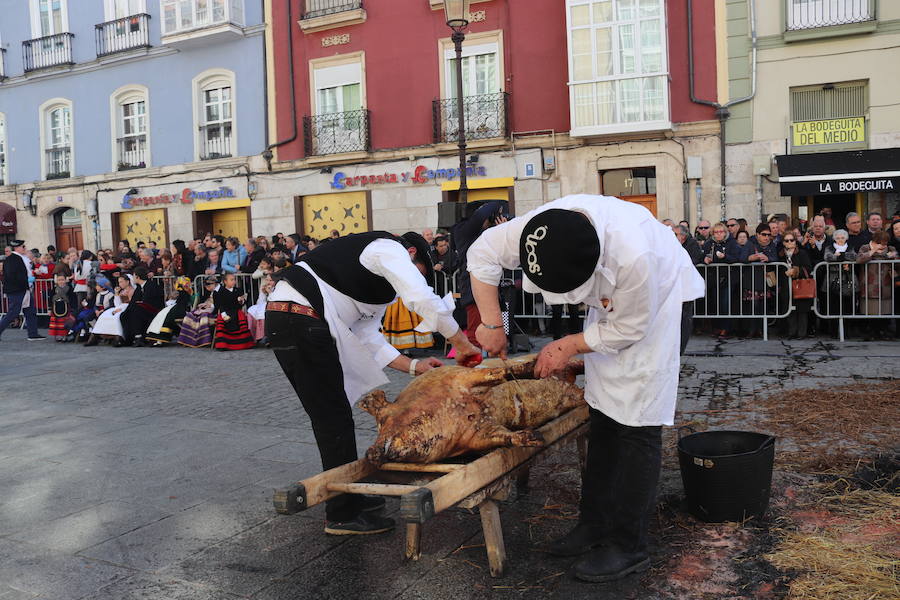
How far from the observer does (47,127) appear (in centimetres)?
2559

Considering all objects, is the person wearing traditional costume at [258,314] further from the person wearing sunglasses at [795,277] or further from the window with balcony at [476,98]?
the window with balcony at [476,98]

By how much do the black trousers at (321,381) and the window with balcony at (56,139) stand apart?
24.2m

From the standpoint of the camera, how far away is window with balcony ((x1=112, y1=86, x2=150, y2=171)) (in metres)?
23.7

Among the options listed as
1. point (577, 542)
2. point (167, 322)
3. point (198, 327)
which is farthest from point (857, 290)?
point (167, 322)

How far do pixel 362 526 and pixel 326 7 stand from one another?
19023 millimetres

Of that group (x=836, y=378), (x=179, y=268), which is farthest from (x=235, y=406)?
(x=179, y=268)

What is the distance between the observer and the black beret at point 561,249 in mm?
2998

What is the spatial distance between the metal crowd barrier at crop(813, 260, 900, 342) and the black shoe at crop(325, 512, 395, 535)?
333 inches

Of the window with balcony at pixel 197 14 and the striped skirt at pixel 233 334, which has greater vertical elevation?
the window with balcony at pixel 197 14

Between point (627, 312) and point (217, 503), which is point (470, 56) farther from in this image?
point (627, 312)

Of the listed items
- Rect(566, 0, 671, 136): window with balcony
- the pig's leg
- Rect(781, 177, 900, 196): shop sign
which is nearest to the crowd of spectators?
Rect(781, 177, 900, 196): shop sign

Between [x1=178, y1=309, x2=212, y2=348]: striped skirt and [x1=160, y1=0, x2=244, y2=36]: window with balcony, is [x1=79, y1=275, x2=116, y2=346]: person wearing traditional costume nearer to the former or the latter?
[x1=178, y1=309, x2=212, y2=348]: striped skirt

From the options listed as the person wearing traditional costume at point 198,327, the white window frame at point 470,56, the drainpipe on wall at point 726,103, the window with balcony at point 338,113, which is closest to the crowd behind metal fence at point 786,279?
the person wearing traditional costume at point 198,327

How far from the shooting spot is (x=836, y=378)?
7.74 meters
